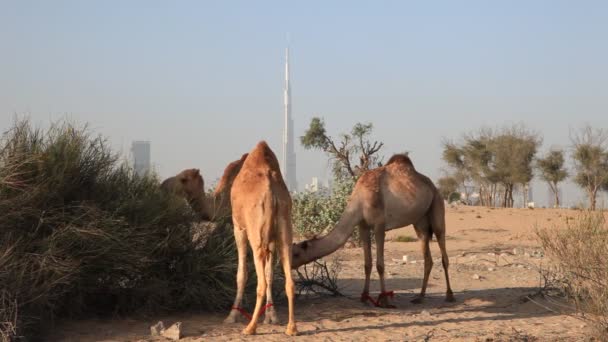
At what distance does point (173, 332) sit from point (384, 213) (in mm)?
3818

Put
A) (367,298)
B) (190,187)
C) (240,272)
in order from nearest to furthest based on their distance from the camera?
(240,272) < (367,298) < (190,187)

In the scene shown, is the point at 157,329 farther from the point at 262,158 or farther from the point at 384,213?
the point at 384,213

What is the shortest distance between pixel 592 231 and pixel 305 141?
2965 centimetres

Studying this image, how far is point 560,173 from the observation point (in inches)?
2172

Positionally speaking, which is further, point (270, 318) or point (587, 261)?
point (270, 318)

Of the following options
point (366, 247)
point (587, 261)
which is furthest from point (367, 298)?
point (587, 261)

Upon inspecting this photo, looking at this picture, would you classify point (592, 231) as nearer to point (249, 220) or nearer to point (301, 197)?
point (249, 220)

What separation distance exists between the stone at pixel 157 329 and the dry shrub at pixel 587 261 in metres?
4.57

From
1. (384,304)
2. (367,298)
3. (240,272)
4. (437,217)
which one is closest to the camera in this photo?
(240,272)

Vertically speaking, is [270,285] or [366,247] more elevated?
[366,247]

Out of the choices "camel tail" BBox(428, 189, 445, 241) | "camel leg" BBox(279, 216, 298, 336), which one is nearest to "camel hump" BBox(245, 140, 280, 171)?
"camel leg" BBox(279, 216, 298, 336)

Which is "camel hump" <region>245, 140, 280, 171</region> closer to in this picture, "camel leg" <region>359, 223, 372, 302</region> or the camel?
the camel

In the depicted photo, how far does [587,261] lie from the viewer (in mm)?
8750

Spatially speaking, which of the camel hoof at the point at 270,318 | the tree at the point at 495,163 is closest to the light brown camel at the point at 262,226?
the camel hoof at the point at 270,318
